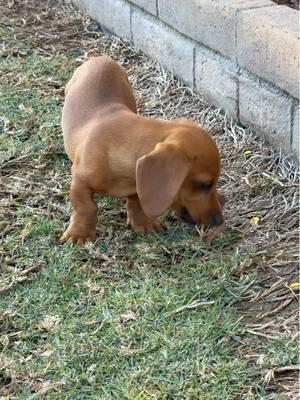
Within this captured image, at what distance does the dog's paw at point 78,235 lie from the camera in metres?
3.80

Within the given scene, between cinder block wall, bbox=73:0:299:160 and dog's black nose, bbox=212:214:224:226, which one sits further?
cinder block wall, bbox=73:0:299:160

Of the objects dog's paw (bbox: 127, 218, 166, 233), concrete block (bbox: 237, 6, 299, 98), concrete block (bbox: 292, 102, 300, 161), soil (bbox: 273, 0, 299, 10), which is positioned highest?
concrete block (bbox: 237, 6, 299, 98)

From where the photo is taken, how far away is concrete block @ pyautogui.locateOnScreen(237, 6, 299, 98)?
3977 millimetres

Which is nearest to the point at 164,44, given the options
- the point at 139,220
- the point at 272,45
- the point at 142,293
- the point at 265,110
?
the point at 265,110

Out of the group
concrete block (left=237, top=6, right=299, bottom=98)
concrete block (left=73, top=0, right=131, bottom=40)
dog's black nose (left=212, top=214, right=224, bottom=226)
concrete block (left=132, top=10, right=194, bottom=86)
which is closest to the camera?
dog's black nose (left=212, top=214, right=224, bottom=226)

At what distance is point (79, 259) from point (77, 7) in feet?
11.3

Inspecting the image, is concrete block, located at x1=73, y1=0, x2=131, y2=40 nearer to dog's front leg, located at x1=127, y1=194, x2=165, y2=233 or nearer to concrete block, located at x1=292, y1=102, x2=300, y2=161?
concrete block, located at x1=292, y1=102, x2=300, y2=161

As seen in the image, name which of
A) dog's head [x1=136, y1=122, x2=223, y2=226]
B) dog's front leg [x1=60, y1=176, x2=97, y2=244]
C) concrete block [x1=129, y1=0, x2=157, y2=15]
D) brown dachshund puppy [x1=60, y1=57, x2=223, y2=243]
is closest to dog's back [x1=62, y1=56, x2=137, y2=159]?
brown dachshund puppy [x1=60, y1=57, x2=223, y2=243]

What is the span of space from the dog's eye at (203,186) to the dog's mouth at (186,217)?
13cm

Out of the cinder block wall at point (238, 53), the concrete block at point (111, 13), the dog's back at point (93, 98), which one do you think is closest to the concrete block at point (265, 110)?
the cinder block wall at point (238, 53)

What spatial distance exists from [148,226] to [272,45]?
1.10 m

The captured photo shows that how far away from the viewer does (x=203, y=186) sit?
362 cm

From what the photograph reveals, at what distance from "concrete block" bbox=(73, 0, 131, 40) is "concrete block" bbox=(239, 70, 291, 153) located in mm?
1594

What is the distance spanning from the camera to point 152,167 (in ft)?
11.1
